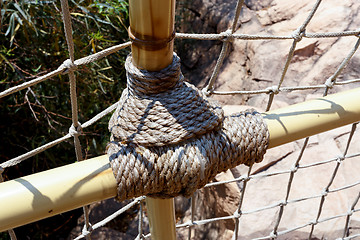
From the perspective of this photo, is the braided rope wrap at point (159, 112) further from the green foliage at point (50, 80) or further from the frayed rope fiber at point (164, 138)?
the green foliage at point (50, 80)

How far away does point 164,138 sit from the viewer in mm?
444

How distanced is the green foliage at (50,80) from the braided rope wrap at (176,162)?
93 cm

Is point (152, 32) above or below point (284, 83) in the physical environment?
below

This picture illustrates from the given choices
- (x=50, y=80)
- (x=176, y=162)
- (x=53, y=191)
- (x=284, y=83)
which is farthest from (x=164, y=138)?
(x=284, y=83)

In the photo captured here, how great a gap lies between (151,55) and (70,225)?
1.88 m

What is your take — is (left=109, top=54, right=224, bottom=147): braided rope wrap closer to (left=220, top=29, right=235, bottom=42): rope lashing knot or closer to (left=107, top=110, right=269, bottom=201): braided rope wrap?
(left=107, top=110, right=269, bottom=201): braided rope wrap

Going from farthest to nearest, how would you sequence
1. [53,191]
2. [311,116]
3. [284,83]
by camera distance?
[284,83]
[311,116]
[53,191]

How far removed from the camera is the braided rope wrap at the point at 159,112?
1.47 ft

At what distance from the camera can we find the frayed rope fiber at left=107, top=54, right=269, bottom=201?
44 centimetres

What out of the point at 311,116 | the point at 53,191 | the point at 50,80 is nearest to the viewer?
the point at 53,191

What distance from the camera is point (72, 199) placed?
414 mm

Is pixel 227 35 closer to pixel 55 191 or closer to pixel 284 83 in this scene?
pixel 55 191

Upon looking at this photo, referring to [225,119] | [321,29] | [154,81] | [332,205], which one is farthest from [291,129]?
[321,29]

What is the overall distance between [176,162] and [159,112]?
0.06 m
